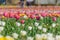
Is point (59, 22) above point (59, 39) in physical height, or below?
below

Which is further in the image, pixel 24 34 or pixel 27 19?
pixel 27 19

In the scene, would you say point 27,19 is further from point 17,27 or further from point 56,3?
point 56,3

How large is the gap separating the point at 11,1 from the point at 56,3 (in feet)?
5.00

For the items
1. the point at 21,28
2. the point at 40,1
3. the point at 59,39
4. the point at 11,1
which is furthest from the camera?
the point at 40,1

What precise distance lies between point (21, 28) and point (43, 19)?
0.65 metres

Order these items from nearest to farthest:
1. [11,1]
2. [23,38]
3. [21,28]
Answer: [23,38], [21,28], [11,1]

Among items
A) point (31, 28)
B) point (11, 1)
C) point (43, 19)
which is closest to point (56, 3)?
point (11, 1)

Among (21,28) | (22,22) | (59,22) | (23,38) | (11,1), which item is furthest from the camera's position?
(11,1)

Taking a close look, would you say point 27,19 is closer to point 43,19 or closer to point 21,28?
point 43,19

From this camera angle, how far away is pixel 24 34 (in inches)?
95.7

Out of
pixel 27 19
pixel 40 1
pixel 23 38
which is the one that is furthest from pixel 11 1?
pixel 23 38

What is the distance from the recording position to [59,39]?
7.27 ft

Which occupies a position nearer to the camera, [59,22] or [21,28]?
[21,28]

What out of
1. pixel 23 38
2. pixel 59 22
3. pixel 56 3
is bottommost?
pixel 56 3
